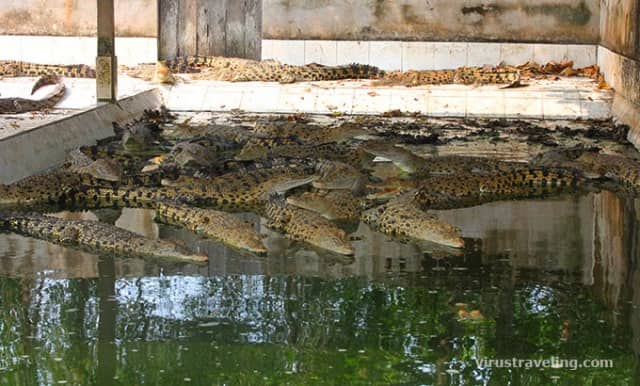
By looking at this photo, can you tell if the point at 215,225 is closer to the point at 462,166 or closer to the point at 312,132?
the point at 462,166

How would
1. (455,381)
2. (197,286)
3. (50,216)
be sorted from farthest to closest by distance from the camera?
(50,216)
(197,286)
(455,381)

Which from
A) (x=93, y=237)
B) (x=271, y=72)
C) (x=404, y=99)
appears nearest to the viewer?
(x=93, y=237)

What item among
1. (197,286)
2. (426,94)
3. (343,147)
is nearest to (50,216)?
(197,286)

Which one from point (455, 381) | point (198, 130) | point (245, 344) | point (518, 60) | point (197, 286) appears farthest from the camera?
point (518, 60)

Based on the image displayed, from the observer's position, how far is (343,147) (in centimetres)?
1198

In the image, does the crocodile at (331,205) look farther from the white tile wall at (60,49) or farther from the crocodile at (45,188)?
the white tile wall at (60,49)

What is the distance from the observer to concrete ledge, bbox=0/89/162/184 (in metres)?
10.5

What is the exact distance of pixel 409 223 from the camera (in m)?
8.58

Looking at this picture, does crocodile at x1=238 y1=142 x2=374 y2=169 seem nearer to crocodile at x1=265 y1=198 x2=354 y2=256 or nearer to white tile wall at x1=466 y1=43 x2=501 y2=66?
crocodile at x1=265 y1=198 x2=354 y2=256

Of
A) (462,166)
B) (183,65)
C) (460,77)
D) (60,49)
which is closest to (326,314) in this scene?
(462,166)

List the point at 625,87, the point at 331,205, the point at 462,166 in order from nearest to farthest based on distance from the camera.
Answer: the point at 331,205, the point at 462,166, the point at 625,87

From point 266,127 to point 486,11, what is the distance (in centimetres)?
601

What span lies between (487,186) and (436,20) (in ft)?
27.7

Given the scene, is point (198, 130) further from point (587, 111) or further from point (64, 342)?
point (64, 342)
